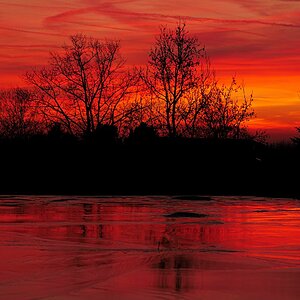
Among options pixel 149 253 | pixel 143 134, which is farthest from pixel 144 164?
pixel 149 253

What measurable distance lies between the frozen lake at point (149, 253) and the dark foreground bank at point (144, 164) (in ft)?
71.0

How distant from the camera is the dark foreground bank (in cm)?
5262

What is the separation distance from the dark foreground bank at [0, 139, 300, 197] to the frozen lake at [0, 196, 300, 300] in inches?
852

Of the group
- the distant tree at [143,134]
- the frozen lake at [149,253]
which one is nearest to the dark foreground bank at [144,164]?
the distant tree at [143,134]

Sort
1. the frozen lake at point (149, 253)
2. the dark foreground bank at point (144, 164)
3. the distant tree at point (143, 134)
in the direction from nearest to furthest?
the frozen lake at point (149, 253)
the dark foreground bank at point (144, 164)
the distant tree at point (143, 134)

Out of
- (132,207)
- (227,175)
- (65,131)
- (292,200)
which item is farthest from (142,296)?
(65,131)

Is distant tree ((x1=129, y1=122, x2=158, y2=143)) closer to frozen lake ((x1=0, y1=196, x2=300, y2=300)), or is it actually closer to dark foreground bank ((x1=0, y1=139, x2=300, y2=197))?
dark foreground bank ((x1=0, y1=139, x2=300, y2=197))

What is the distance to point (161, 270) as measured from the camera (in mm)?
14992

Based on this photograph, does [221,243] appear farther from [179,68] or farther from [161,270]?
[179,68]

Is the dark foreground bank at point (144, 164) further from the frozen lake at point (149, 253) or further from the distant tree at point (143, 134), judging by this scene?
the frozen lake at point (149, 253)

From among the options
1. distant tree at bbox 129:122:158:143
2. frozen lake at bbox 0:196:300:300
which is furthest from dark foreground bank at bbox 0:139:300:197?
frozen lake at bbox 0:196:300:300

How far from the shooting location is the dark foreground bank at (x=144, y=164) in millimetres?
52625

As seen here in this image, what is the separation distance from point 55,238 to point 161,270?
18.2 ft

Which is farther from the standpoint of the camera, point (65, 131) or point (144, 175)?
point (65, 131)
